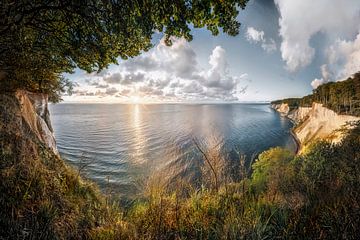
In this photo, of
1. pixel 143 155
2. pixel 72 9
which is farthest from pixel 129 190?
pixel 72 9

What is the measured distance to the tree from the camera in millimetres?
4070

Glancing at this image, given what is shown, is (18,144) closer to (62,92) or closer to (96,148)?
(62,92)

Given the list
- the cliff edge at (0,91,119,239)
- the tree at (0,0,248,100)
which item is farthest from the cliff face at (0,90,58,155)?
the tree at (0,0,248,100)

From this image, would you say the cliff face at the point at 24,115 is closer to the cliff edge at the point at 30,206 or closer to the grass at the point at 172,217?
the cliff edge at the point at 30,206

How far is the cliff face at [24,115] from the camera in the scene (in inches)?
288

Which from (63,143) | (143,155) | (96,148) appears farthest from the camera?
Answer: (63,143)

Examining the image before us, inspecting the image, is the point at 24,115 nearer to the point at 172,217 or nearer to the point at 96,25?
the point at 96,25

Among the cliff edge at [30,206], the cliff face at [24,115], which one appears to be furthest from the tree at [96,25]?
the cliff edge at [30,206]

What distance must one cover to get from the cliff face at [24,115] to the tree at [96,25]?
9.03ft

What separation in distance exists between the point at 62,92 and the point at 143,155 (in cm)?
2461

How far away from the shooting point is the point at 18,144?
5578mm

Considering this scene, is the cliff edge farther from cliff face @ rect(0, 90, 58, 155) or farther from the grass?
cliff face @ rect(0, 90, 58, 155)

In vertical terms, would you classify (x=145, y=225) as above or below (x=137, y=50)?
below

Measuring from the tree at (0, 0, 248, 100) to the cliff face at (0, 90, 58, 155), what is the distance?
2.75 metres
